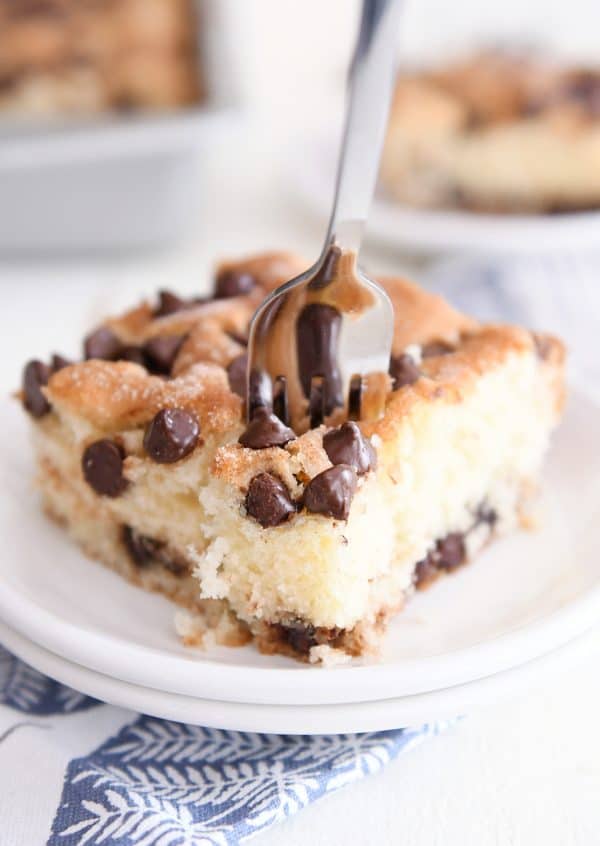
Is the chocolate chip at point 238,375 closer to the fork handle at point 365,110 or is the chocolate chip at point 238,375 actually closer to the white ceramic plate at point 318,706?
the fork handle at point 365,110

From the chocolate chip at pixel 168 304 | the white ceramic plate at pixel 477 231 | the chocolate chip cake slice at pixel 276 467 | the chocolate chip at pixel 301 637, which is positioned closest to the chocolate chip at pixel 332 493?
the chocolate chip cake slice at pixel 276 467

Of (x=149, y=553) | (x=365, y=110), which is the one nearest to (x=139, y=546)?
(x=149, y=553)

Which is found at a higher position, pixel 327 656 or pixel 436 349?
pixel 436 349

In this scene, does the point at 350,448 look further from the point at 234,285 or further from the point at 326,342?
the point at 234,285

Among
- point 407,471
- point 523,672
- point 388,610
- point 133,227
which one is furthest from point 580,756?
point 133,227

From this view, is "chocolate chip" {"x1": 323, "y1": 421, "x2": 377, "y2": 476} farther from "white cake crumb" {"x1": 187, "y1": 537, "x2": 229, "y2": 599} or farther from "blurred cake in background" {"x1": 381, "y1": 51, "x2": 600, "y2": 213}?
"blurred cake in background" {"x1": 381, "y1": 51, "x2": 600, "y2": 213}

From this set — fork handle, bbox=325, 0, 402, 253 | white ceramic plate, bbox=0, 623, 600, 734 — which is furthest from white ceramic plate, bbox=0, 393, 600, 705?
fork handle, bbox=325, 0, 402, 253
